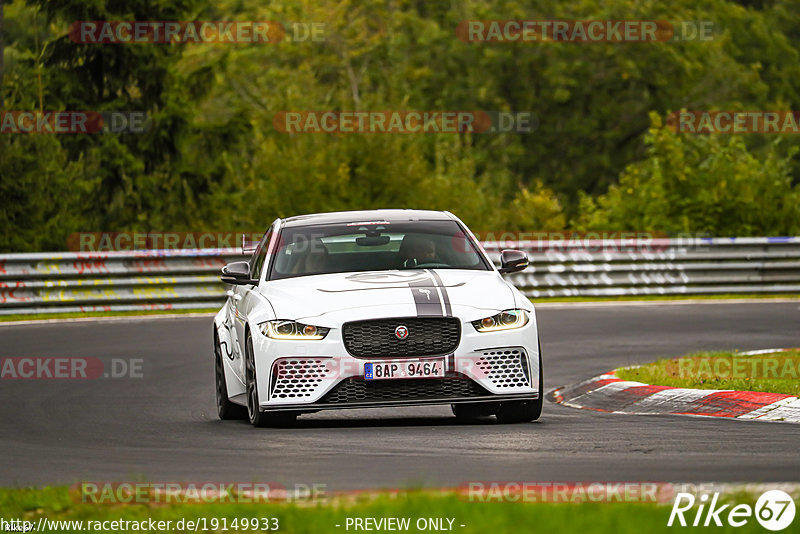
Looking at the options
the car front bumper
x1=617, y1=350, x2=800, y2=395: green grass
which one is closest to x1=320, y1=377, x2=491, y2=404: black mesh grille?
the car front bumper

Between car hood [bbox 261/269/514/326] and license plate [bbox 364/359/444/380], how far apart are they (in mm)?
319

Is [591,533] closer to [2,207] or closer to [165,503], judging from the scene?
[165,503]

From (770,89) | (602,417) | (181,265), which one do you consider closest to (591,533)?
(602,417)

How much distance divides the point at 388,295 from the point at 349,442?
1386mm

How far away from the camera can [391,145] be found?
38781mm

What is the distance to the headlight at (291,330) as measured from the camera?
1075 cm

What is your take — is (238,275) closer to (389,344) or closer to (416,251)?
(416,251)

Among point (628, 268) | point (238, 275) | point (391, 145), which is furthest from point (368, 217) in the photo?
point (391, 145)

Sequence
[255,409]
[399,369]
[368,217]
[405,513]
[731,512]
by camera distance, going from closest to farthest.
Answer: [731,512], [405,513], [399,369], [255,409], [368,217]

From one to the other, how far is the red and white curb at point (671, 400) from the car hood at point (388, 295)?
177cm

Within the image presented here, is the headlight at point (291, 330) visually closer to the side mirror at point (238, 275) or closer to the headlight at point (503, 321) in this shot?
the headlight at point (503, 321)

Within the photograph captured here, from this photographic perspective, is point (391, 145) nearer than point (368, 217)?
No

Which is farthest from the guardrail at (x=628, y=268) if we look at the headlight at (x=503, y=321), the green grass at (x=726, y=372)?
the headlight at (x=503, y=321)

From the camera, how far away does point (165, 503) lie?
7.07 m
